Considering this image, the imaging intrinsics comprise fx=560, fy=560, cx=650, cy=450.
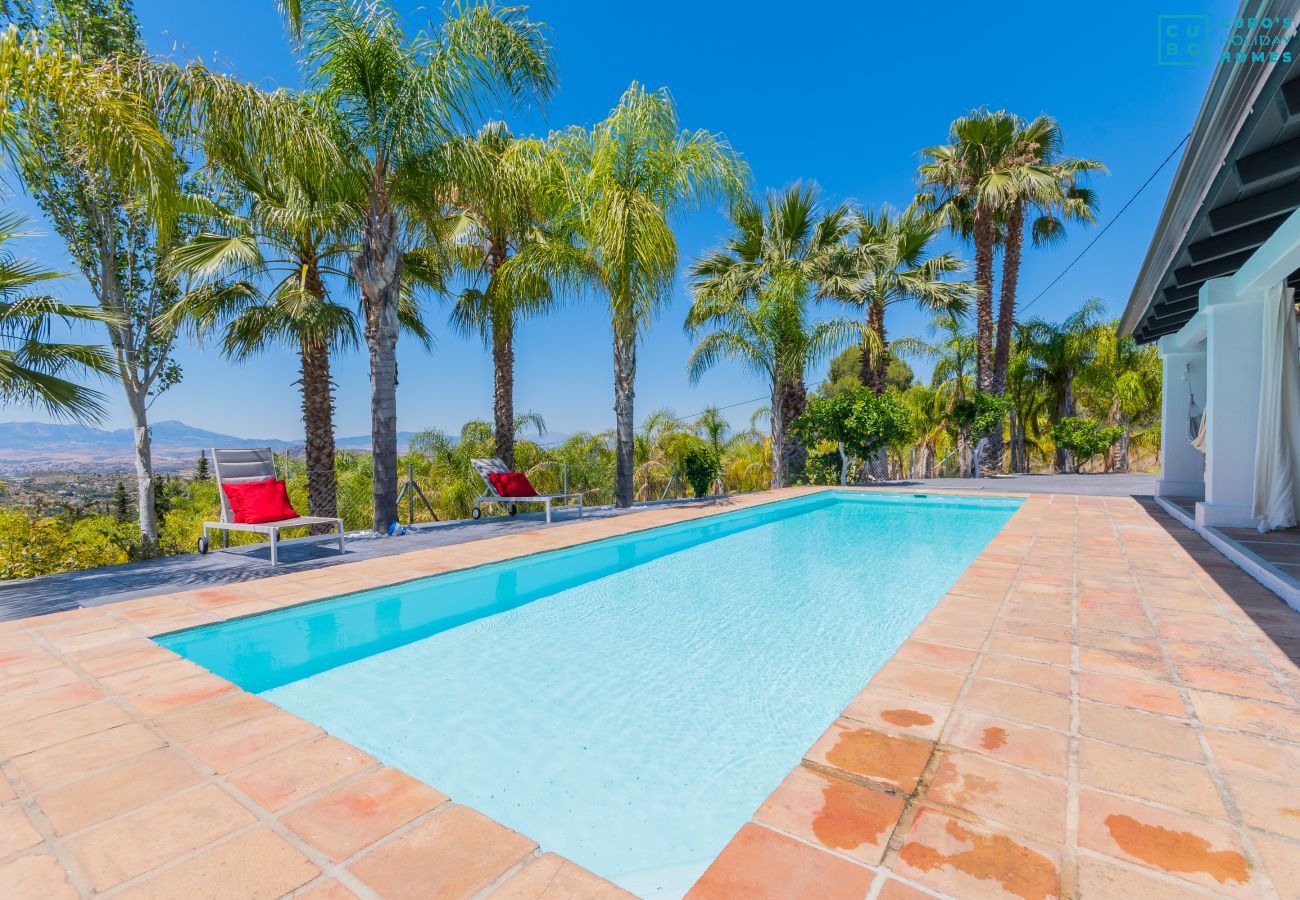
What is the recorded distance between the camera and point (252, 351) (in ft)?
28.5

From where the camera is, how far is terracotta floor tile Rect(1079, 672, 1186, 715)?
252 centimetres

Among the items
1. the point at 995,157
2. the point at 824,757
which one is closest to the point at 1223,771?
the point at 824,757

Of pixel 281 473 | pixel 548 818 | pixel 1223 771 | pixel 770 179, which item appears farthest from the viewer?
pixel 281 473

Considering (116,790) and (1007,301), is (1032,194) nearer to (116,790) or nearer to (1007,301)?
(1007,301)

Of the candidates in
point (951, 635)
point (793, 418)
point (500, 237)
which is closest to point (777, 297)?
point (793, 418)

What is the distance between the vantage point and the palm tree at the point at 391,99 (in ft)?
23.1

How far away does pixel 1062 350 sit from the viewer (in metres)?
20.2

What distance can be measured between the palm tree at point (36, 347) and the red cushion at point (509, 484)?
4.90 metres

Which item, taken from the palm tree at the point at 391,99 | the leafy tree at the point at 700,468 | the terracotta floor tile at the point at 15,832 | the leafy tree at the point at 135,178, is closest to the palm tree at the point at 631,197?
the palm tree at the point at 391,99

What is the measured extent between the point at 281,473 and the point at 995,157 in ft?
78.0

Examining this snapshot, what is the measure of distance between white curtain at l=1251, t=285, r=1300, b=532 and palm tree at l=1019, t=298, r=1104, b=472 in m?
16.6

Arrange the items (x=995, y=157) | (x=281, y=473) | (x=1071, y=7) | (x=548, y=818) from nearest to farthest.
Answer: (x=548, y=818), (x=1071, y=7), (x=995, y=157), (x=281, y=473)

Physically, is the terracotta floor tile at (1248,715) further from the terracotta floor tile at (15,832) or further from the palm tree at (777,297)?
the palm tree at (777,297)

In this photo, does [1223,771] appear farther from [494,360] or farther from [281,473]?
[281,473]
